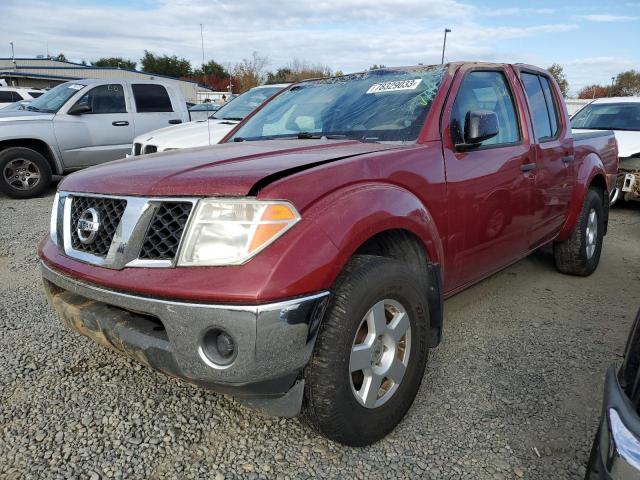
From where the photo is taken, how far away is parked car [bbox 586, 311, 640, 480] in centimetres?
119

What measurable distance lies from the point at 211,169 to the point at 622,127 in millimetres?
8470

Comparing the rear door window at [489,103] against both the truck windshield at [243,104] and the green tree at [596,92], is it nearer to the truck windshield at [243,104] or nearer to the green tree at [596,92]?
the truck windshield at [243,104]

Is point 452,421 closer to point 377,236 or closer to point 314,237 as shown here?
point 377,236

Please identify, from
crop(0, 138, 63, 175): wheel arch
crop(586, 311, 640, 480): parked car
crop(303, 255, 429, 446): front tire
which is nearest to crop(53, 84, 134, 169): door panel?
crop(0, 138, 63, 175): wheel arch

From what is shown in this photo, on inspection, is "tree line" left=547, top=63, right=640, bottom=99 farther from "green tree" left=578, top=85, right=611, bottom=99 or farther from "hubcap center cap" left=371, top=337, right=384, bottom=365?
"hubcap center cap" left=371, top=337, right=384, bottom=365

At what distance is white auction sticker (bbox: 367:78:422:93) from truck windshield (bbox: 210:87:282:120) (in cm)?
457

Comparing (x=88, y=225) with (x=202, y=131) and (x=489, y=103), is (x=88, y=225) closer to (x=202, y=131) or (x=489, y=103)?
(x=489, y=103)

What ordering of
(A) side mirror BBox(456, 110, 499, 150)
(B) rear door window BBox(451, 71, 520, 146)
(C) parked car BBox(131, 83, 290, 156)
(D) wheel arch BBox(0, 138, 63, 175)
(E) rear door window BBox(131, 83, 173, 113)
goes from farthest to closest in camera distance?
(E) rear door window BBox(131, 83, 173, 113) < (D) wheel arch BBox(0, 138, 63, 175) < (C) parked car BBox(131, 83, 290, 156) < (B) rear door window BBox(451, 71, 520, 146) < (A) side mirror BBox(456, 110, 499, 150)

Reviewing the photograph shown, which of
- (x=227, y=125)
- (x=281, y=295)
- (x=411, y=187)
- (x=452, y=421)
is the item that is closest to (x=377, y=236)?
(x=411, y=187)

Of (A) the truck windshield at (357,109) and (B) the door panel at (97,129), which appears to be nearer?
(A) the truck windshield at (357,109)

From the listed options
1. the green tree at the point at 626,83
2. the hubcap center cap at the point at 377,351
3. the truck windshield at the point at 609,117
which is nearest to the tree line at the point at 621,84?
the green tree at the point at 626,83

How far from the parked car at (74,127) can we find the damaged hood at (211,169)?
6.22m

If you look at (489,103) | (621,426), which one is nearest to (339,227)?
(621,426)

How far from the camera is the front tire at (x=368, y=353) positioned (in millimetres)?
1956
